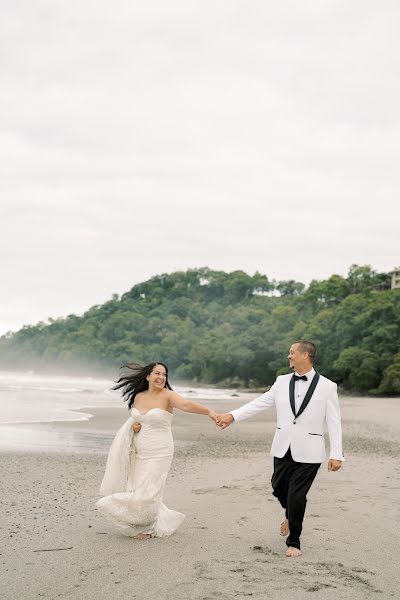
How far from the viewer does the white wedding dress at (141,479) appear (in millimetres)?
6766

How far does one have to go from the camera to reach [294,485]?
6.38 metres

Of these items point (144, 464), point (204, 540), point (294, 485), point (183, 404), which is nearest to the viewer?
point (294, 485)

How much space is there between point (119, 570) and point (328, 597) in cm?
171

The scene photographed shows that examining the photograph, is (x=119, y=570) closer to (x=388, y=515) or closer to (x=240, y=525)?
(x=240, y=525)

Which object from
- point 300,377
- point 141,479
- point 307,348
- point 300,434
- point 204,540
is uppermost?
point 307,348

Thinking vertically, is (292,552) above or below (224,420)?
below

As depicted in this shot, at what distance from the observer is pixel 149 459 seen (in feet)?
23.0

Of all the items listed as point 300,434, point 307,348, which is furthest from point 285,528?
point 307,348

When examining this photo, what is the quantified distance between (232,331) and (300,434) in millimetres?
113124

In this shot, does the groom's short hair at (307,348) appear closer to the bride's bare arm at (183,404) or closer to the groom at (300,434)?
the groom at (300,434)

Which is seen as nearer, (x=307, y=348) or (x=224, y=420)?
(x=307, y=348)

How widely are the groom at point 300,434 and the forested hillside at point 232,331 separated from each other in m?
57.0

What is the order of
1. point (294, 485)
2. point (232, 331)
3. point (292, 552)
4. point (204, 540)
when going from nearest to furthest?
point (292, 552)
point (294, 485)
point (204, 540)
point (232, 331)

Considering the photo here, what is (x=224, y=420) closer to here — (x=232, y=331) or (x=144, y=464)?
(x=144, y=464)
